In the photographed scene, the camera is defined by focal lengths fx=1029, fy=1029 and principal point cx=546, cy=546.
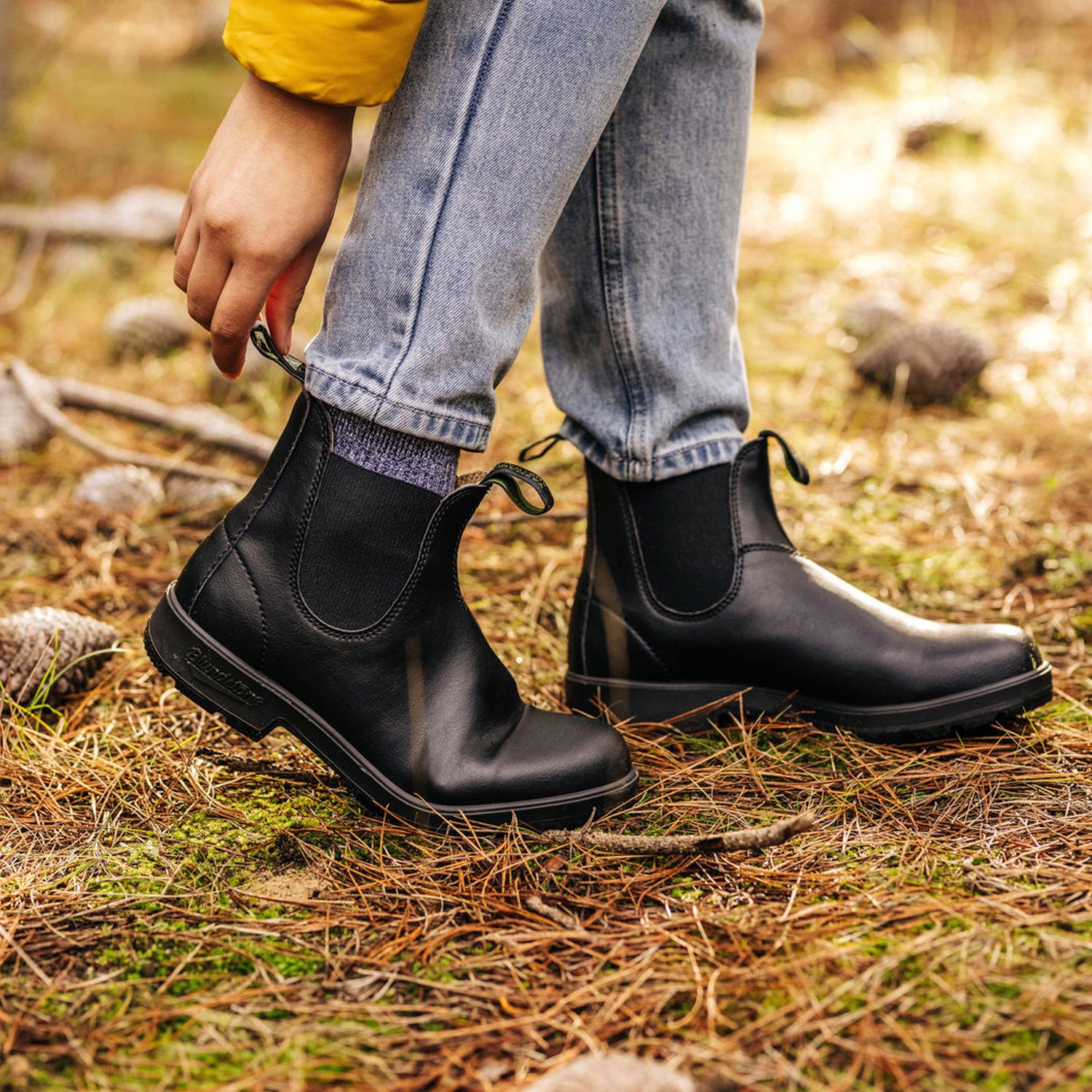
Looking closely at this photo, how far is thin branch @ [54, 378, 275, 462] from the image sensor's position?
208 cm

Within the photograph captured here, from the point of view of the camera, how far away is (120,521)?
1.80m

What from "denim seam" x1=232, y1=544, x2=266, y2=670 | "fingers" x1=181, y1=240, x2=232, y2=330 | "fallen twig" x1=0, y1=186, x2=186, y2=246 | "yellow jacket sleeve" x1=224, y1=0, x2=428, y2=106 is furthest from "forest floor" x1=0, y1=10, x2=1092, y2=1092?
"fallen twig" x1=0, y1=186, x2=186, y2=246

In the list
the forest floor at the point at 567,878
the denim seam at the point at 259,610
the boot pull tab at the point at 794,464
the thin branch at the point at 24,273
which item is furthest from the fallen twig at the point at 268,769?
the thin branch at the point at 24,273

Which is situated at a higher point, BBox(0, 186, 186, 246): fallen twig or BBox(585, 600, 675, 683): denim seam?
BBox(0, 186, 186, 246): fallen twig

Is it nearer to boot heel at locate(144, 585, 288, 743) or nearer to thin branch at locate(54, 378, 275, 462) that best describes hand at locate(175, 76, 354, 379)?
boot heel at locate(144, 585, 288, 743)

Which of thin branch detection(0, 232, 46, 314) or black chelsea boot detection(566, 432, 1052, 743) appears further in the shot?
thin branch detection(0, 232, 46, 314)

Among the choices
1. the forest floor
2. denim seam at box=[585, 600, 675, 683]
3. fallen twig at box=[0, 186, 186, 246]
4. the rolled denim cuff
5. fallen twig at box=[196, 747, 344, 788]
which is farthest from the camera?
fallen twig at box=[0, 186, 186, 246]

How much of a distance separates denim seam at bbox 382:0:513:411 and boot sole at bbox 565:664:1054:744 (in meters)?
0.53

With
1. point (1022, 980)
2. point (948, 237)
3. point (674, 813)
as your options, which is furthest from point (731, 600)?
point (948, 237)

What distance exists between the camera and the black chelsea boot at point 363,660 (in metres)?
1.07

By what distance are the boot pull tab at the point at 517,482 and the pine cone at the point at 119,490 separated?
103 cm

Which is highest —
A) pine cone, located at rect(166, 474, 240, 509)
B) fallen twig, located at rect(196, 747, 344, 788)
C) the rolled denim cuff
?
the rolled denim cuff

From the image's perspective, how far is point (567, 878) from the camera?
1.00 m

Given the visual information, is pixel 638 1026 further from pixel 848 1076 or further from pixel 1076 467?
pixel 1076 467
